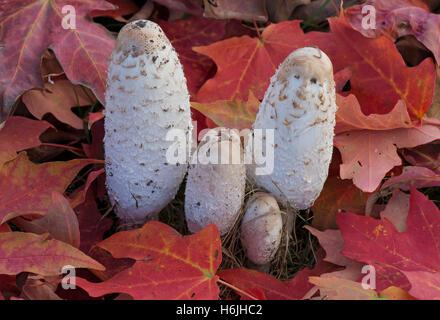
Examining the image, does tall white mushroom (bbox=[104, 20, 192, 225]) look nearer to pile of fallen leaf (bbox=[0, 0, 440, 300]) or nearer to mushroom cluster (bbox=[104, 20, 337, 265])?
mushroom cluster (bbox=[104, 20, 337, 265])

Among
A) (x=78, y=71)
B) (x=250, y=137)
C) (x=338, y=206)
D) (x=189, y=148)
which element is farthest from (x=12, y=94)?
(x=338, y=206)

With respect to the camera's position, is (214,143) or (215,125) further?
(215,125)

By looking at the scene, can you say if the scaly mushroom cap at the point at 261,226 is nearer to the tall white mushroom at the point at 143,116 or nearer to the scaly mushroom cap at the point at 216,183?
the scaly mushroom cap at the point at 216,183

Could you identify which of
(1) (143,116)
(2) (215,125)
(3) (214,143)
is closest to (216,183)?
(3) (214,143)

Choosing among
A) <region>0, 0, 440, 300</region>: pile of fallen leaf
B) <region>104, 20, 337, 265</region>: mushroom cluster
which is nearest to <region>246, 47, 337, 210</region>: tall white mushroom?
<region>104, 20, 337, 265</region>: mushroom cluster

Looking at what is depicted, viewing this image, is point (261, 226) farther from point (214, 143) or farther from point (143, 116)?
point (143, 116)

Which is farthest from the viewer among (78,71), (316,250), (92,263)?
(316,250)

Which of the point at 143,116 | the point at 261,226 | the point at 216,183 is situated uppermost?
the point at 143,116
